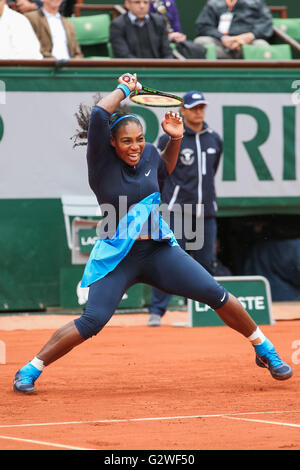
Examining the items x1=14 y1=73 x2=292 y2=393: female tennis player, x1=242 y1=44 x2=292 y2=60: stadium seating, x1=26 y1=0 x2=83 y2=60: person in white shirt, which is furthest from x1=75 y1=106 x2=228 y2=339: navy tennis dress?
x1=242 y1=44 x2=292 y2=60: stadium seating

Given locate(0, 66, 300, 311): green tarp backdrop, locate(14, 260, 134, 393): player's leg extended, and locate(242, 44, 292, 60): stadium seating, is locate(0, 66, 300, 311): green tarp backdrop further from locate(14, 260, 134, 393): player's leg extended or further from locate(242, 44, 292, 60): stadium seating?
locate(14, 260, 134, 393): player's leg extended

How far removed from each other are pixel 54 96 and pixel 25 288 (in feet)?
7.32

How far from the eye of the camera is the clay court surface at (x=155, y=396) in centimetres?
451

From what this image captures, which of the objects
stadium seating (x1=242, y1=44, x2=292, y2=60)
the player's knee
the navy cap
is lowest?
the player's knee

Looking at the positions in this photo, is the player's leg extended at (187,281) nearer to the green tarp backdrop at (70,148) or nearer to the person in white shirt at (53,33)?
the green tarp backdrop at (70,148)

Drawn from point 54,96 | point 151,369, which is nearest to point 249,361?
point 151,369

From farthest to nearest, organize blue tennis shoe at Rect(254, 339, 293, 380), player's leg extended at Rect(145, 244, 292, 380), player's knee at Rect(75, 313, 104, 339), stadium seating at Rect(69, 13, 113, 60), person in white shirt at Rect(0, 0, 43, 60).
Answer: stadium seating at Rect(69, 13, 113, 60), person in white shirt at Rect(0, 0, 43, 60), blue tennis shoe at Rect(254, 339, 293, 380), player's leg extended at Rect(145, 244, 292, 380), player's knee at Rect(75, 313, 104, 339)

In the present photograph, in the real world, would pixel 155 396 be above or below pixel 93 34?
below

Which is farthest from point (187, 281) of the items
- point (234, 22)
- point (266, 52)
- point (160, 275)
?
point (234, 22)

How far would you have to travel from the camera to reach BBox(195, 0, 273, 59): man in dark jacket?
1238 cm

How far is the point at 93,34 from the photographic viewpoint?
12.3m

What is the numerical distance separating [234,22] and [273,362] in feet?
24.6

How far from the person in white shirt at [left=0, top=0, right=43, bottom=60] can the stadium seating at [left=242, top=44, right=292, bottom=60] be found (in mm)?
2865

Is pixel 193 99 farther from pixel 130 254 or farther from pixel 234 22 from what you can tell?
pixel 130 254
